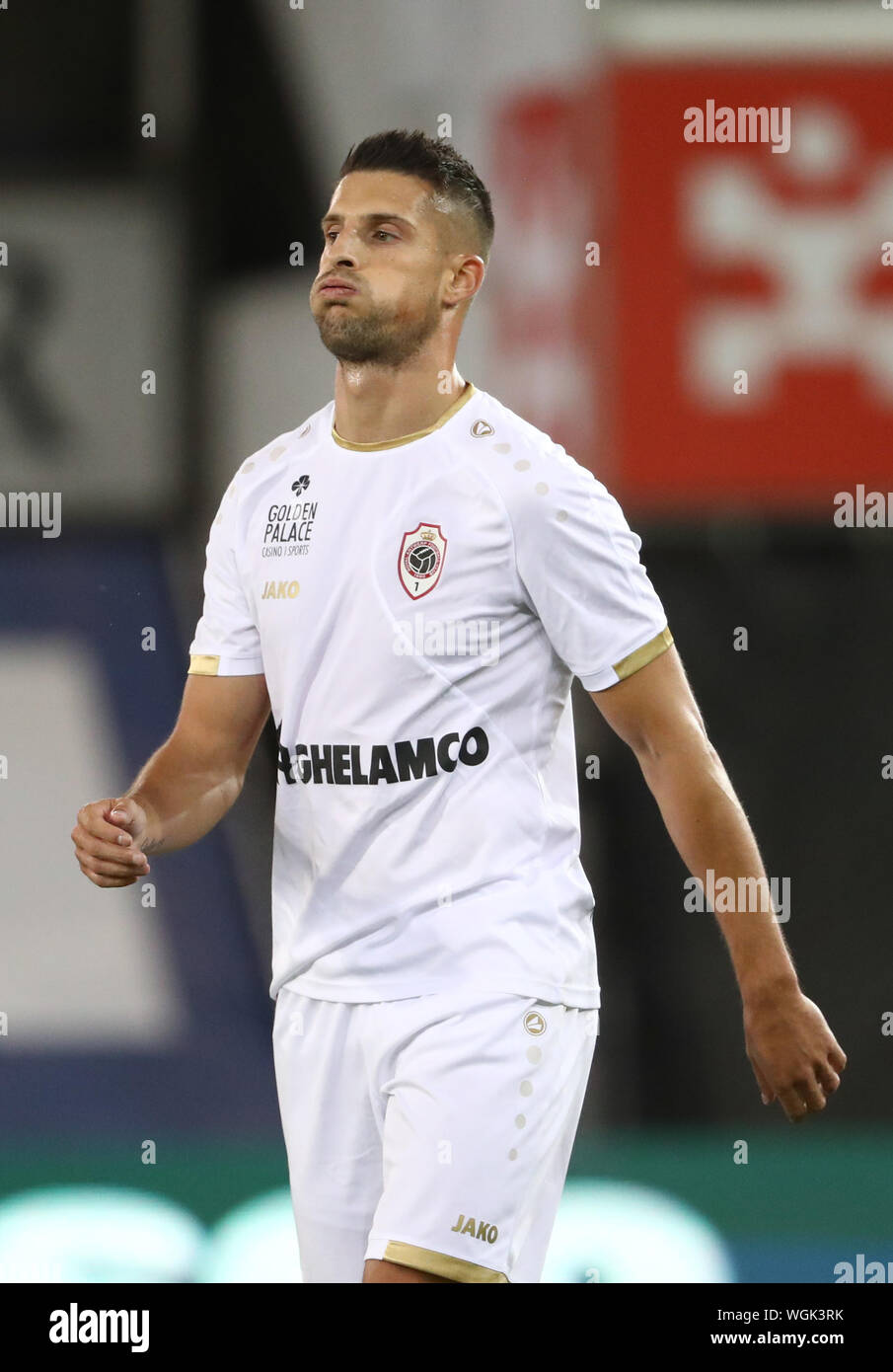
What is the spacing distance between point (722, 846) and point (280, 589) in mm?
793

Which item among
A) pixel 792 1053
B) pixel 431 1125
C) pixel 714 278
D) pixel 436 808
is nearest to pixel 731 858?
pixel 792 1053

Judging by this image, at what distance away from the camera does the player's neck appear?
108 inches

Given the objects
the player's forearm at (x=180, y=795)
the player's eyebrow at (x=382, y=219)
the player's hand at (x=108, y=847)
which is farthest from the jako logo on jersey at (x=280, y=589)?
the player's eyebrow at (x=382, y=219)

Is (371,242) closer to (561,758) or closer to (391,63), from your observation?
(561,758)

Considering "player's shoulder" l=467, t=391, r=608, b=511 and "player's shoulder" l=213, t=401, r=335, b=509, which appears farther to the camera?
"player's shoulder" l=213, t=401, r=335, b=509

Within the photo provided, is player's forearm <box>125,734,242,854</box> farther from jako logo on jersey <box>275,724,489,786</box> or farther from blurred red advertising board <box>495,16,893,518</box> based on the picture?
blurred red advertising board <box>495,16,893,518</box>

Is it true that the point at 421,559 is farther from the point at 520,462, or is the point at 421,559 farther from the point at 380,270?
the point at 380,270

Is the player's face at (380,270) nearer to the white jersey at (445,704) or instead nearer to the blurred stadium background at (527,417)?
the white jersey at (445,704)

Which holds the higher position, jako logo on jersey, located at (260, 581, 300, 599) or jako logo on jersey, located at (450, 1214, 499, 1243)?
jako logo on jersey, located at (260, 581, 300, 599)

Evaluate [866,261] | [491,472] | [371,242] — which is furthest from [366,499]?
[866,261]

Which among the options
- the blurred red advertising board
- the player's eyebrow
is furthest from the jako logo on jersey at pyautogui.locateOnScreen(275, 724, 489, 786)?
the blurred red advertising board

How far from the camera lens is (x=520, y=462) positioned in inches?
103

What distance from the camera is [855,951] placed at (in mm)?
4418

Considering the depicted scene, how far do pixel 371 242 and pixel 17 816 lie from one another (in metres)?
2.20
